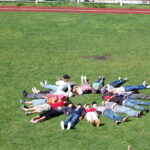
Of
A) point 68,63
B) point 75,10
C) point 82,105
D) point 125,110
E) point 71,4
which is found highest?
point 71,4

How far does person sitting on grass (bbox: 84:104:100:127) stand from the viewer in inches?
490

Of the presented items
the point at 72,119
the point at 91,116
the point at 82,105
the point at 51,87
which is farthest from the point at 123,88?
the point at 72,119

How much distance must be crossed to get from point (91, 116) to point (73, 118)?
1.85 ft

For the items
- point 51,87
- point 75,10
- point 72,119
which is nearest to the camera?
point 72,119

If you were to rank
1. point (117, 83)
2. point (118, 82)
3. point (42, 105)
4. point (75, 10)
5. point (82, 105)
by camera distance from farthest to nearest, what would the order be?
point (75, 10) → point (118, 82) → point (117, 83) → point (82, 105) → point (42, 105)

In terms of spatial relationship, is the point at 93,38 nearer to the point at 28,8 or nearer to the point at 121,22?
the point at 121,22

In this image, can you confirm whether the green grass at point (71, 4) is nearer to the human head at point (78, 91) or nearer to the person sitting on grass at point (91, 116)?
the human head at point (78, 91)

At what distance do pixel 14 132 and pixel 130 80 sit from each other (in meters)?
6.33

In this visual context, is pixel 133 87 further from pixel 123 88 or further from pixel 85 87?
pixel 85 87

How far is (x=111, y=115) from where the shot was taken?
42.4ft

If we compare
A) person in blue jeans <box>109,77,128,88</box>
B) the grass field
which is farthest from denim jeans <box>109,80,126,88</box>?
the grass field

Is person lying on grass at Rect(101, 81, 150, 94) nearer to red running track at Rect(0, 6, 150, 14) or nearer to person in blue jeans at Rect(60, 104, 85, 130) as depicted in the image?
person in blue jeans at Rect(60, 104, 85, 130)

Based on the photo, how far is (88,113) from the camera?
42.3 feet

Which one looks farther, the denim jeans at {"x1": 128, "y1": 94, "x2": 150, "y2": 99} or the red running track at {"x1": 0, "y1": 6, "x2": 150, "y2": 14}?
the red running track at {"x1": 0, "y1": 6, "x2": 150, "y2": 14}
